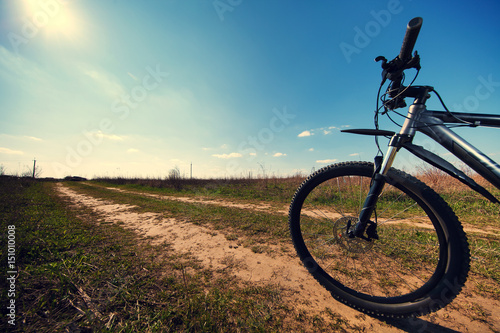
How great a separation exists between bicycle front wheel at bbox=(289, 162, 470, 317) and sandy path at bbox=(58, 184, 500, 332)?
0.11 metres

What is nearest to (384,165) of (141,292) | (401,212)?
(401,212)

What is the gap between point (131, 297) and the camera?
1379 mm

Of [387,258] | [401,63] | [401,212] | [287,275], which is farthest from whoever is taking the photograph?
[387,258]

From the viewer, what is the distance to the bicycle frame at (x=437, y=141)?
1384 mm

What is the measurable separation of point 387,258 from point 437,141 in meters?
1.65

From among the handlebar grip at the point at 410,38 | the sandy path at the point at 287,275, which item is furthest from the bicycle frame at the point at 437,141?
the sandy path at the point at 287,275

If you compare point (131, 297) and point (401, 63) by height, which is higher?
point (401, 63)

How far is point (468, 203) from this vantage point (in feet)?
19.8

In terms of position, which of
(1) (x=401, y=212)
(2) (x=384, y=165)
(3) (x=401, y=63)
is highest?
(3) (x=401, y=63)

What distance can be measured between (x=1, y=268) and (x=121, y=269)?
0.92 meters

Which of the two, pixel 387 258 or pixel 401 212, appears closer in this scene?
pixel 401 212

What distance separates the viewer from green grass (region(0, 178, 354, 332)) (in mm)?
1146

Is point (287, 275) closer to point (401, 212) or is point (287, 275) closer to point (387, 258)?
point (401, 212)

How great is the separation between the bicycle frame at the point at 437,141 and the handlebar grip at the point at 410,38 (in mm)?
311
